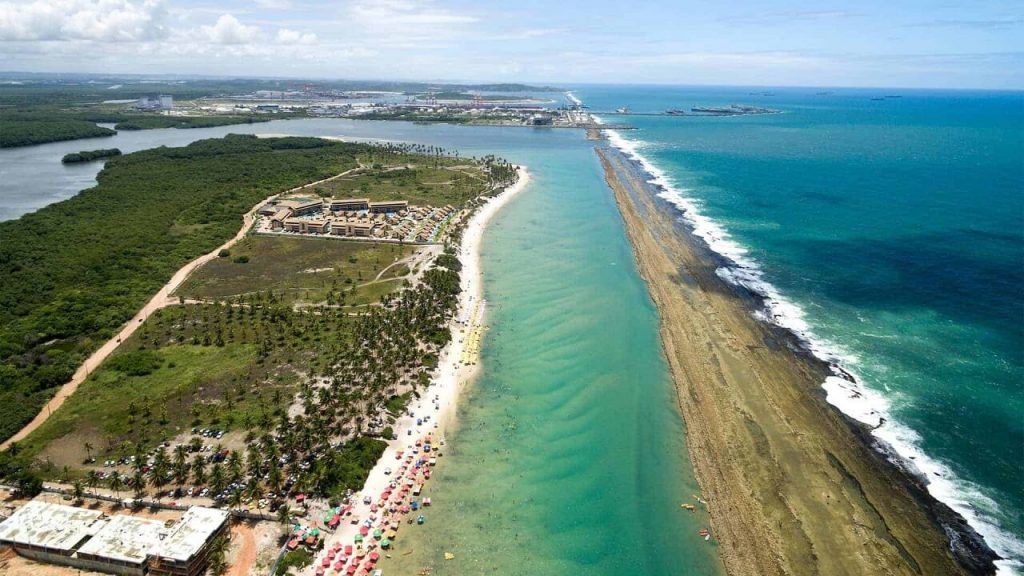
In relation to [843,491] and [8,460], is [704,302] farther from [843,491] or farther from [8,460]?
[8,460]

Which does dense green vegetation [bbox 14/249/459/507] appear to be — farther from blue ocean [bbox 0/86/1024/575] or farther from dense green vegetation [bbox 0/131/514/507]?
blue ocean [bbox 0/86/1024/575]

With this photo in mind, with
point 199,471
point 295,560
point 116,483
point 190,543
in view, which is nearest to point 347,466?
point 295,560

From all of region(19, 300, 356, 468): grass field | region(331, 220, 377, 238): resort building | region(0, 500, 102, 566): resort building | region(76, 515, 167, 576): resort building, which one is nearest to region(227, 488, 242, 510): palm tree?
region(76, 515, 167, 576): resort building

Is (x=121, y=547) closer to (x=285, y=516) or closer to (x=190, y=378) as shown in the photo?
(x=285, y=516)

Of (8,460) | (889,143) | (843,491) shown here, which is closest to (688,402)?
(843,491)

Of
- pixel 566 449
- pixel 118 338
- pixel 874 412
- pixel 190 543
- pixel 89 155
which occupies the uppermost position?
pixel 89 155

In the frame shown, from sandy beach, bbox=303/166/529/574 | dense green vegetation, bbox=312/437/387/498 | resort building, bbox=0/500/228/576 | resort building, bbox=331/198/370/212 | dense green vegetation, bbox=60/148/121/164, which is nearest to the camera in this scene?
resort building, bbox=0/500/228/576
